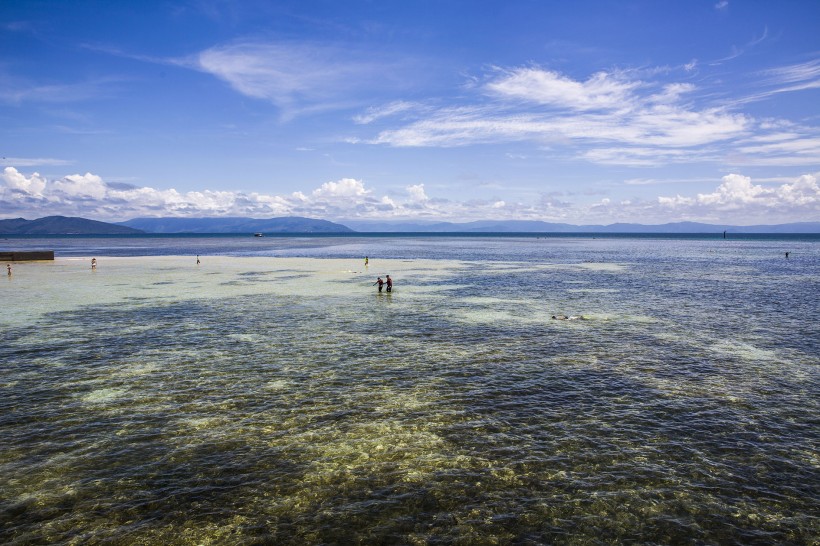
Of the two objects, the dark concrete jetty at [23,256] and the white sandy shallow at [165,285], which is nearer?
the white sandy shallow at [165,285]

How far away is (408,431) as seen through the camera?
19672mm

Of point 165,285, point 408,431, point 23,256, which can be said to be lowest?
point 165,285

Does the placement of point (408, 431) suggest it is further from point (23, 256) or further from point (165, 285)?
point (23, 256)

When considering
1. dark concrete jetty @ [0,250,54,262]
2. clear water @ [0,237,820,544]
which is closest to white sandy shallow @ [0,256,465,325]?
clear water @ [0,237,820,544]

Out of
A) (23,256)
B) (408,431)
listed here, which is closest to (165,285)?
(408,431)

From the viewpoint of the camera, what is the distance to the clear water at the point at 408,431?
13820mm

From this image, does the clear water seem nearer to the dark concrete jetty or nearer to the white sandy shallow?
the white sandy shallow

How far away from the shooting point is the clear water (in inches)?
544

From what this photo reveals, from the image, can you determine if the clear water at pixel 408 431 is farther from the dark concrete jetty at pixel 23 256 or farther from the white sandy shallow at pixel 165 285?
the dark concrete jetty at pixel 23 256

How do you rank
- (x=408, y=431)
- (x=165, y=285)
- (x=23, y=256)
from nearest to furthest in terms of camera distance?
(x=408, y=431) < (x=165, y=285) < (x=23, y=256)

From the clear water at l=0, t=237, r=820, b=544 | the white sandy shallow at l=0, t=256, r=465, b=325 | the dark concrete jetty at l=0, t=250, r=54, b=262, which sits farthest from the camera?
the dark concrete jetty at l=0, t=250, r=54, b=262

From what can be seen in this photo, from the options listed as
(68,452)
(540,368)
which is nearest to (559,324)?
(540,368)

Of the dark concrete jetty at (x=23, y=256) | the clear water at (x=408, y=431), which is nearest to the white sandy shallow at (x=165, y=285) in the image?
the clear water at (x=408, y=431)

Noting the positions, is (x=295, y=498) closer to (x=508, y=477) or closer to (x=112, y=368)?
(x=508, y=477)
